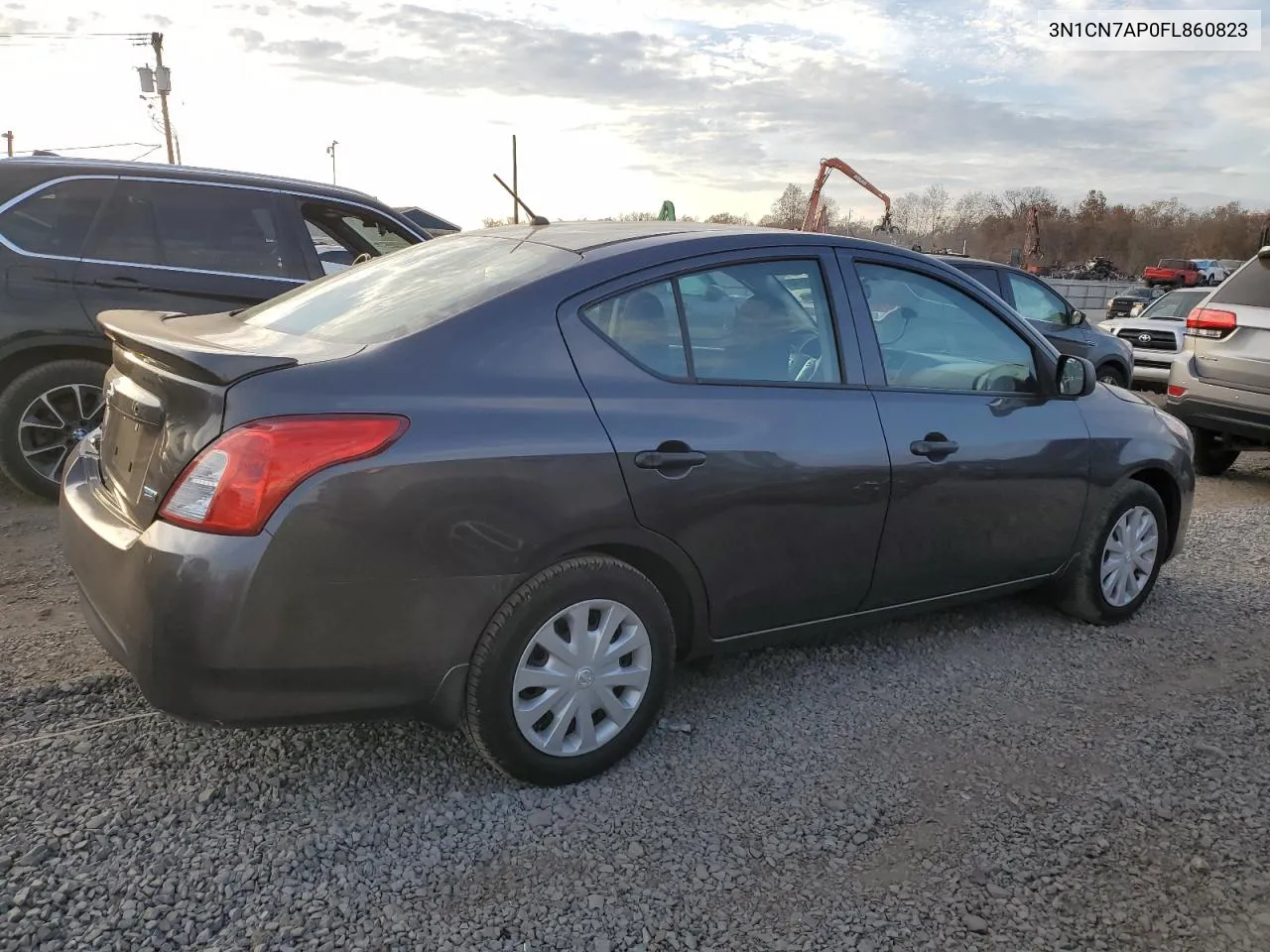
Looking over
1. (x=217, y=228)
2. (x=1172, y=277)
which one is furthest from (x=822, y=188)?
(x=217, y=228)

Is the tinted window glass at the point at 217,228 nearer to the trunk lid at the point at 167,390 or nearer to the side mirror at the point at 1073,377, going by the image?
the trunk lid at the point at 167,390

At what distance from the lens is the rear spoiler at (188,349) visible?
2.41 meters

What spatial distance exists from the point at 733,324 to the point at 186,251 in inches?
148

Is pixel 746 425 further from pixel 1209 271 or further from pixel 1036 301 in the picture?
pixel 1209 271

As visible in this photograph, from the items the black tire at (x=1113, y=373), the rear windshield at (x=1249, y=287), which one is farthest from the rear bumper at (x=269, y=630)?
the black tire at (x=1113, y=373)

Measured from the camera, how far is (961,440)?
358cm

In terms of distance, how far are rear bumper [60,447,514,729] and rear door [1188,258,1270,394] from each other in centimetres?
651

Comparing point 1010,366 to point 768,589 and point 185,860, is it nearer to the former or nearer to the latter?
point 768,589

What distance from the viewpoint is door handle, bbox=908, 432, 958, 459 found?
11.3 feet

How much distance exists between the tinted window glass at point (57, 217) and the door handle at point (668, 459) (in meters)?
4.00

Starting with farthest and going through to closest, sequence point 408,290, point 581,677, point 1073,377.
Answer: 1. point 1073,377
2. point 408,290
3. point 581,677

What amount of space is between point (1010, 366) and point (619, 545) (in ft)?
6.59

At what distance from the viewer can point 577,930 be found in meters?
2.31

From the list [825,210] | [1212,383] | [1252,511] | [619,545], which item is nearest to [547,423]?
[619,545]
